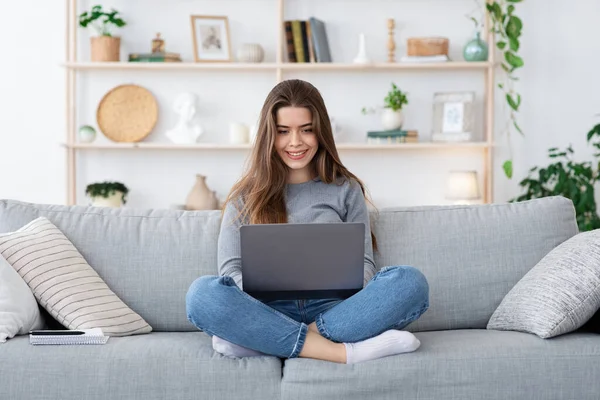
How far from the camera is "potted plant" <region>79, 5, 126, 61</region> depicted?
436 cm

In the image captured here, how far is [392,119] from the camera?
174 inches

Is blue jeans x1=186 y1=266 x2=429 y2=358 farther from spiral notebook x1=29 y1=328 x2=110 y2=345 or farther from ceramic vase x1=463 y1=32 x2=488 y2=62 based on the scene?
ceramic vase x1=463 y1=32 x2=488 y2=62

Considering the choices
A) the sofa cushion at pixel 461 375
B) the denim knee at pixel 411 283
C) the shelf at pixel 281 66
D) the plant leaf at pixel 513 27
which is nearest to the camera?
the sofa cushion at pixel 461 375

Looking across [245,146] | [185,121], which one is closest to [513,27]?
[245,146]

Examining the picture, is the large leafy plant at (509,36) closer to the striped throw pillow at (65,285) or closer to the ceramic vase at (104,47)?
the ceramic vase at (104,47)

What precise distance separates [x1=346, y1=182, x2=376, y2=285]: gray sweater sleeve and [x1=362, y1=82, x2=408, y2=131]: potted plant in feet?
6.34

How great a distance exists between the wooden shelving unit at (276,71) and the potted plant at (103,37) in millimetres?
65

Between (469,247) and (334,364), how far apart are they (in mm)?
715

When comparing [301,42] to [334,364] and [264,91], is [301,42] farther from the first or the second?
[334,364]

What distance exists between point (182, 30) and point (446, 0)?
1.52 m

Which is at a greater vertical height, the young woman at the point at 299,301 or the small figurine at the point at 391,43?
the small figurine at the point at 391,43

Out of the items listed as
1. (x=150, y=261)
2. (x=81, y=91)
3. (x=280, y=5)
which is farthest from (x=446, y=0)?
(x=150, y=261)

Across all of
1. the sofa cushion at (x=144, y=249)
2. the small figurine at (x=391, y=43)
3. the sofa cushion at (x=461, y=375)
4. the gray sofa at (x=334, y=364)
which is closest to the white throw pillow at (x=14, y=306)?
the gray sofa at (x=334, y=364)

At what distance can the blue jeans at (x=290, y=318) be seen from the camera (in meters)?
2.00
